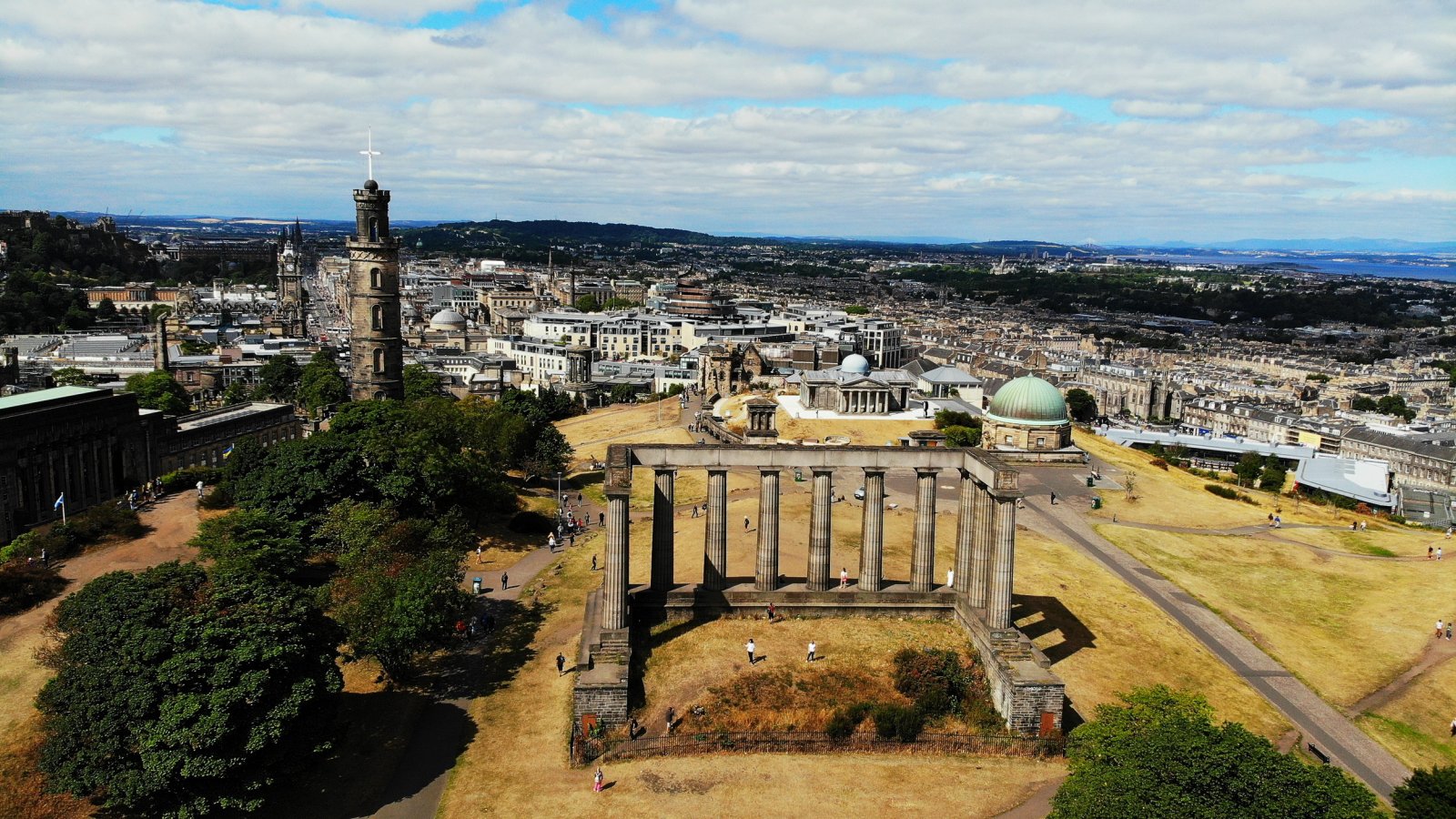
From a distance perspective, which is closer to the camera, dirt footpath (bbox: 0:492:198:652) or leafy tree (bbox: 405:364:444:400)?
dirt footpath (bbox: 0:492:198:652)

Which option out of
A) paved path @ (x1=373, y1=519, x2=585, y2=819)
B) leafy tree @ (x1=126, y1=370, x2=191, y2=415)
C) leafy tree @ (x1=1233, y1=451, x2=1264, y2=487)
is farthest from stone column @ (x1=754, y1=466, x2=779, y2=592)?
leafy tree @ (x1=126, y1=370, x2=191, y2=415)

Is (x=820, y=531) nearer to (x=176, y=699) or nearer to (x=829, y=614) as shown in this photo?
(x=829, y=614)

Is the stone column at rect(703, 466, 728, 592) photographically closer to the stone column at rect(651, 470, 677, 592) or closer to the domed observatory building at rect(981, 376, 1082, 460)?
the stone column at rect(651, 470, 677, 592)

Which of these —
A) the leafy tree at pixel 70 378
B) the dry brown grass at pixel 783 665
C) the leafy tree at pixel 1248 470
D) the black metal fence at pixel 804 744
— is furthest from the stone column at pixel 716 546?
the leafy tree at pixel 70 378

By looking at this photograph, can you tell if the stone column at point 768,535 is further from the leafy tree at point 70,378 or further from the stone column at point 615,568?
the leafy tree at point 70,378

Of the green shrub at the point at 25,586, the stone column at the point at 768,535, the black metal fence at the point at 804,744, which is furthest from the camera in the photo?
the stone column at the point at 768,535

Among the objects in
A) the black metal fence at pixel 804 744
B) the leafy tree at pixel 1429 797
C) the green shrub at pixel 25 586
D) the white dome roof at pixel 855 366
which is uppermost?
the white dome roof at pixel 855 366
